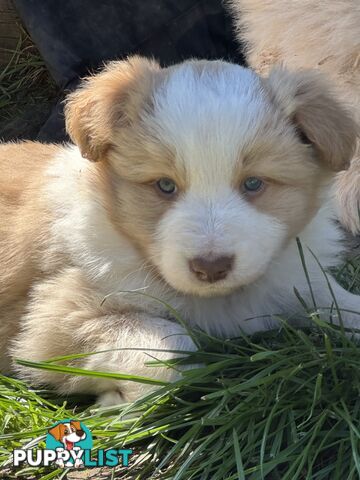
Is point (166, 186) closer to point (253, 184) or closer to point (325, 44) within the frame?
point (253, 184)

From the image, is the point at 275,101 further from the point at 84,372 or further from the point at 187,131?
the point at 84,372

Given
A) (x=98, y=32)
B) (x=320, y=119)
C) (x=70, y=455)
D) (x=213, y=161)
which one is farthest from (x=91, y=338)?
(x=98, y=32)

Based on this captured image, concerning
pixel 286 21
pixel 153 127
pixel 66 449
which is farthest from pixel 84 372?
pixel 286 21

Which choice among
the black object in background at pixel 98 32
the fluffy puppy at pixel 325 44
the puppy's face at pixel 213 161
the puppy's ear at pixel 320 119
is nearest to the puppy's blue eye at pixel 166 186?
the puppy's face at pixel 213 161

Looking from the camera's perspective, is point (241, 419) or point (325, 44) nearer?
point (241, 419)

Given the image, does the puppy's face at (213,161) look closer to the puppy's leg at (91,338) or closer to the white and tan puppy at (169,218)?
the white and tan puppy at (169,218)

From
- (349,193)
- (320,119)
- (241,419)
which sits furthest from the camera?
(349,193)
